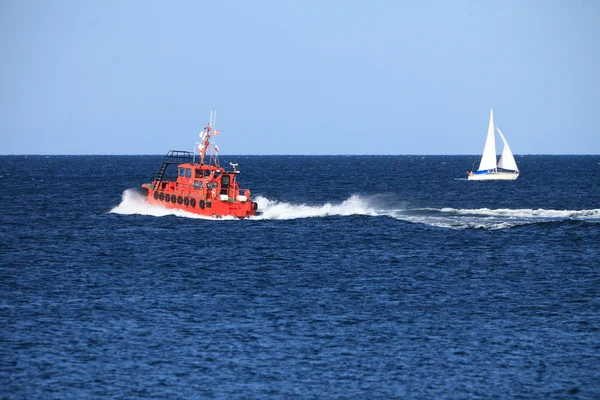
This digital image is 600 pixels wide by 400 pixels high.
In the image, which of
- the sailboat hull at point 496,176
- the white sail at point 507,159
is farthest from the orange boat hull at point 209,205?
the white sail at point 507,159

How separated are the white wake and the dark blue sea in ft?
5.73

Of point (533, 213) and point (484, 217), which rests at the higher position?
point (533, 213)

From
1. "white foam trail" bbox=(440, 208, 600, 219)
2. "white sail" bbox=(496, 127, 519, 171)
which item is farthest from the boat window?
"white sail" bbox=(496, 127, 519, 171)

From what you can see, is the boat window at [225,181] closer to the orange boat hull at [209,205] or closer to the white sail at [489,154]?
the orange boat hull at [209,205]

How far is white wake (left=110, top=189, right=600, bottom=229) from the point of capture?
7019 cm

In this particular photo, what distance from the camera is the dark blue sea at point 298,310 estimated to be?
26.2m

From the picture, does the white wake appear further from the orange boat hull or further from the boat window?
the boat window

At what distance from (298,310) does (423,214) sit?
147 feet

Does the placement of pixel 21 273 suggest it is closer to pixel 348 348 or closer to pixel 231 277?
pixel 231 277

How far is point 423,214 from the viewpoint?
78.6m

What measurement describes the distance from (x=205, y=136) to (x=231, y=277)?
27451mm

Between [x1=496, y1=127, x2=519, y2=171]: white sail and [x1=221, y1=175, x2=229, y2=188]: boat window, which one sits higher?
[x1=496, y1=127, x2=519, y2=171]: white sail

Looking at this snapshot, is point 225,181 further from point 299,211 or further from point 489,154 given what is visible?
point 489,154

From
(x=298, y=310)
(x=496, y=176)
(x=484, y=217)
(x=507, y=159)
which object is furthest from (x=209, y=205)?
(x=507, y=159)
